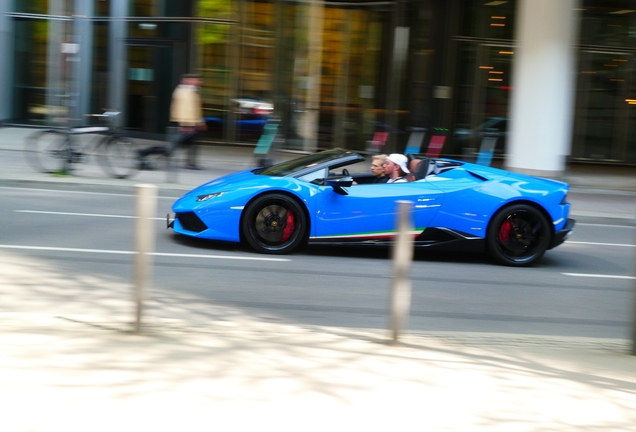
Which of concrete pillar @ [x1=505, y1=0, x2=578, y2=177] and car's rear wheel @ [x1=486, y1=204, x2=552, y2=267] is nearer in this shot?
car's rear wheel @ [x1=486, y1=204, x2=552, y2=267]

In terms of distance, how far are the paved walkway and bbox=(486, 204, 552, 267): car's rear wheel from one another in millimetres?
2745

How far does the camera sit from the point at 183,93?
15500 millimetres

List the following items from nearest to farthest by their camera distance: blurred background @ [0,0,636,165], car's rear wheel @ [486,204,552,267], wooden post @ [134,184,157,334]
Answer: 1. wooden post @ [134,184,157,334]
2. car's rear wheel @ [486,204,552,267]
3. blurred background @ [0,0,636,165]

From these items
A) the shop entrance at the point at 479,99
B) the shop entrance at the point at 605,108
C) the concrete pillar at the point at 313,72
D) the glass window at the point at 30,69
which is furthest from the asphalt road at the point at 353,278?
the glass window at the point at 30,69

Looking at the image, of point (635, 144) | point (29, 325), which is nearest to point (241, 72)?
point (635, 144)

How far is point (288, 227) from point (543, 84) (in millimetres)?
9753

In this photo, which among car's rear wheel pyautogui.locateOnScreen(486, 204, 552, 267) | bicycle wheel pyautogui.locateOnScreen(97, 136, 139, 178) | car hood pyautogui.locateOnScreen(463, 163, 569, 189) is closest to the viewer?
car's rear wheel pyautogui.locateOnScreen(486, 204, 552, 267)

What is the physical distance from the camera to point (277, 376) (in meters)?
4.54

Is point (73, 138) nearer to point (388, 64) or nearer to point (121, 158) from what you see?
point (121, 158)

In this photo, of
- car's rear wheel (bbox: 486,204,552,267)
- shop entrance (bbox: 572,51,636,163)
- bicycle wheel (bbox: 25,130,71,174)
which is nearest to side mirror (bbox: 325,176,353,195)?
car's rear wheel (bbox: 486,204,552,267)

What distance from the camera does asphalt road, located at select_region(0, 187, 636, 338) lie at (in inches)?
255

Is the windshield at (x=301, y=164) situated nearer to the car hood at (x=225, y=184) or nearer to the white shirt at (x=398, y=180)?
the car hood at (x=225, y=184)

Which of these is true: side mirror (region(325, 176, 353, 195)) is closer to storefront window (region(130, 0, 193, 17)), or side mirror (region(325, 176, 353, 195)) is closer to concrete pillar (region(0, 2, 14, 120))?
storefront window (region(130, 0, 193, 17))

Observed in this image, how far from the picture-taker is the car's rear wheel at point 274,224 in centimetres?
843
